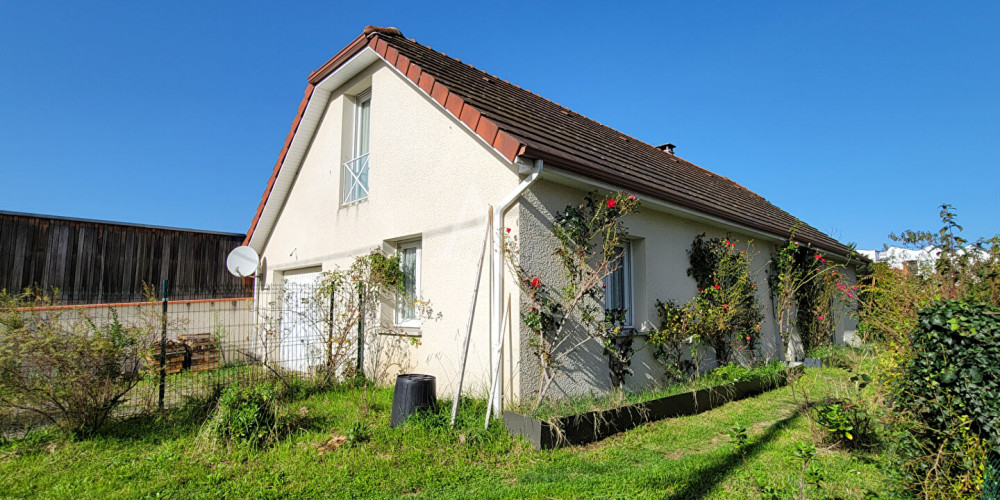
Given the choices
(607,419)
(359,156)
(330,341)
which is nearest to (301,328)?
(330,341)

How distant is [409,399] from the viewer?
574 cm

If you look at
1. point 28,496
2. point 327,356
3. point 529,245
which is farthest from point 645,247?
point 28,496

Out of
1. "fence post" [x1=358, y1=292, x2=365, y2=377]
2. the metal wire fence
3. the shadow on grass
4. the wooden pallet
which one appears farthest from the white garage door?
the shadow on grass

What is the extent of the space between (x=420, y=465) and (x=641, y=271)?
454 cm

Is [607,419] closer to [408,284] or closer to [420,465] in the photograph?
[420,465]

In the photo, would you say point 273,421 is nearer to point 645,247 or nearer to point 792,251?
point 645,247

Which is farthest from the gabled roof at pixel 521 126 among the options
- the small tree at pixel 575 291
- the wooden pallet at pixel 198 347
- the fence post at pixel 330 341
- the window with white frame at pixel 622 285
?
the fence post at pixel 330 341

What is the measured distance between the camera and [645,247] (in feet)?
25.3

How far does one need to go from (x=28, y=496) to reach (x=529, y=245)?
512cm

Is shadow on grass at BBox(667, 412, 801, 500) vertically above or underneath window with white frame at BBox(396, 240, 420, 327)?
underneath

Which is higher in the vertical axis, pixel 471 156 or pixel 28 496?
pixel 471 156

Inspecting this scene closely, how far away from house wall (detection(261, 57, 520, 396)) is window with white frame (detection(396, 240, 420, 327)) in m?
0.22

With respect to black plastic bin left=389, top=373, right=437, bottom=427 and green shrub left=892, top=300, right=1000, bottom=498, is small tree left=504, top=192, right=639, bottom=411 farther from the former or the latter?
green shrub left=892, top=300, right=1000, bottom=498

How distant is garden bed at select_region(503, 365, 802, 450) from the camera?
514 cm
